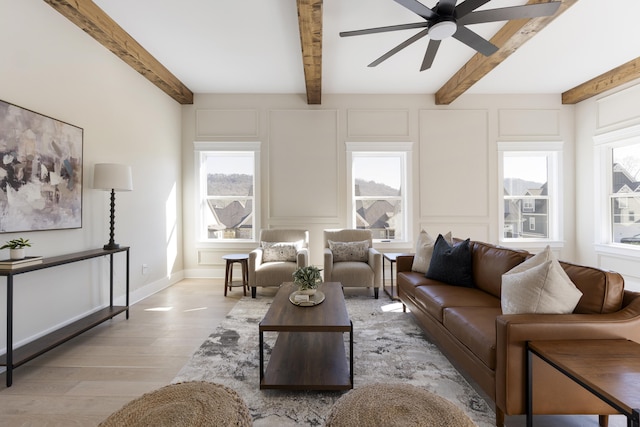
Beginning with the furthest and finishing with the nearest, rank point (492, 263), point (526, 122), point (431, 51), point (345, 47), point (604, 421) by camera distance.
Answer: point (526, 122) → point (345, 47) → point (431, 51) → point (492, 263) → point (604, 421)

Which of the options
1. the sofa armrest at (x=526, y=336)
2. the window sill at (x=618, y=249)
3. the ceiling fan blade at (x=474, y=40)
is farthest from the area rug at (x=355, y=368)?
the window sill at (x=618, y=249)

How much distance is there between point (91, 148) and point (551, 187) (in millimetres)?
6623

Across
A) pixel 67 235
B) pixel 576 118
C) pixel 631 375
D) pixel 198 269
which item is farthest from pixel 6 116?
pixel 576 118

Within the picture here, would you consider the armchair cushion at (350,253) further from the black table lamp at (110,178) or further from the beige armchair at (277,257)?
the black table lamp at (110,178)

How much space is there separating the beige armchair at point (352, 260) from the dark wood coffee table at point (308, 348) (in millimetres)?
1260

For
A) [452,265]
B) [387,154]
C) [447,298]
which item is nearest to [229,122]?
[387,154]

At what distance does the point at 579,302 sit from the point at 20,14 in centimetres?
442

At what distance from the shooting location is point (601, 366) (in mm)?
1191

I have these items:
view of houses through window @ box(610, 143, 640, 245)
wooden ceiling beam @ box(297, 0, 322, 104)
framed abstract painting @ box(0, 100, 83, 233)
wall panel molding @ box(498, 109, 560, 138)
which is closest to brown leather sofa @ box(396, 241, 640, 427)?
wooden ceiling beam @ box(297, 0, 322, 104)

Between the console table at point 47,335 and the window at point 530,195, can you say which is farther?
the window at point 530,195

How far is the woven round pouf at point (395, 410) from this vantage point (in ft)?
3.34

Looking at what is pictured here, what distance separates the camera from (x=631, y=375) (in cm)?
112

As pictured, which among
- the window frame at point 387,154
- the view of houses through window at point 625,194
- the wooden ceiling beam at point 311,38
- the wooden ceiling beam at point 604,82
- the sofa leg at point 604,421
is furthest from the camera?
the window frame at point 387,154

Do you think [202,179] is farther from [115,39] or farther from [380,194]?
[380,194]
